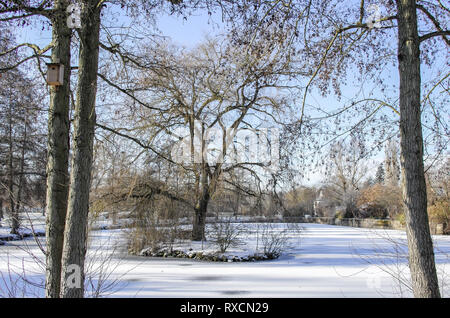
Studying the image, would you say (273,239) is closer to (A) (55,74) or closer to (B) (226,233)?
(B) (226,233)

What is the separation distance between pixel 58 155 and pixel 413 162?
15.5 ft

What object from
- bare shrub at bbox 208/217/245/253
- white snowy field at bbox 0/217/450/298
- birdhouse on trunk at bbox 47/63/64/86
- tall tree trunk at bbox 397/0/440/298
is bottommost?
white snowy field at bbox 0/217/450/298

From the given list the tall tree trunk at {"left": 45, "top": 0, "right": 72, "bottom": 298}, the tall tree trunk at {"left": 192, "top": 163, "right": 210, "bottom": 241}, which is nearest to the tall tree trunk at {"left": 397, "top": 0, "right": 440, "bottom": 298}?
the tall tree trunk at {"left": 45, "top": 0, "right": 72, "bottom": 298}

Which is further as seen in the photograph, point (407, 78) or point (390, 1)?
point (390, 1)

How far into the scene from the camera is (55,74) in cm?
506

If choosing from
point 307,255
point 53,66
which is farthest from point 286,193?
point 53,66

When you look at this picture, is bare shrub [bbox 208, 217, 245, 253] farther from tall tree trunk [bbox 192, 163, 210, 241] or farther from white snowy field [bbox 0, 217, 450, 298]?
white snowy field [bbox 0, 217, 450, 298]

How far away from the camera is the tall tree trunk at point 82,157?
3947mm

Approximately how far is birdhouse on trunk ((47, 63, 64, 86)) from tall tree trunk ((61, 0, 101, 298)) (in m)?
0.92

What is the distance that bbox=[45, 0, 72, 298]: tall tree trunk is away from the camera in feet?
15.4

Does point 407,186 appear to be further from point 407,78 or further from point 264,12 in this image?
point 264,12

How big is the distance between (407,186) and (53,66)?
5.00m

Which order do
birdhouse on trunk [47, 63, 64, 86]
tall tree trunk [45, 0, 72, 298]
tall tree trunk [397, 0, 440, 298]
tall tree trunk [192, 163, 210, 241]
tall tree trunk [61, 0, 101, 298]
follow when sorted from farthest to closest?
1. tall tree trunk [192, 163, 210, 241]
2. birdhouse on trunk [47, 63, 64, 86]
3. tall tree trunk [45, 0, 72, 298]
4. tall tree trunk [397, 0, 440, 298]
5. tall tree trunk [61, 0, 101, 298]
